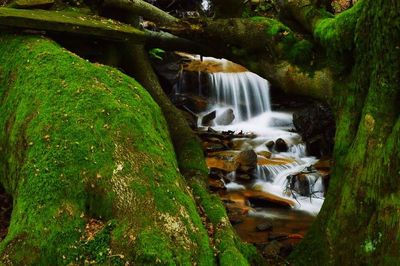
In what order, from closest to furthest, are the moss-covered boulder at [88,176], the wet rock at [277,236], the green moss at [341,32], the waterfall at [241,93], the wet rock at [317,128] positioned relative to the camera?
the moss-covered boulder at [88,176] < the green moss at [341,32] < the wet rock at [277,236] < the wet rock at [317,128] < the waterfall at [241,93]

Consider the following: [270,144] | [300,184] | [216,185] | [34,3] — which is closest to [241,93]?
[270,144]

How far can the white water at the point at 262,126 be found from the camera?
9.44 metres

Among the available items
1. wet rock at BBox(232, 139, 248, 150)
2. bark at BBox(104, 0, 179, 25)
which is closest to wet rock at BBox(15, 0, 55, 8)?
bark at BBox(104, 0, 179, 25)

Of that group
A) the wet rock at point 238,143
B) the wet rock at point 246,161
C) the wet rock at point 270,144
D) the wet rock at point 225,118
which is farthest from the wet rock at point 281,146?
the wet rock at point 225,118

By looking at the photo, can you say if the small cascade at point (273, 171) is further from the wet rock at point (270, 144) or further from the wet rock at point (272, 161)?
the wet rock at point (270, 144)

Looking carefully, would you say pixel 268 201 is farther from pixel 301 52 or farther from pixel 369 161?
pixel 369 161

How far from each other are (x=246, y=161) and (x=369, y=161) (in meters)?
5.72

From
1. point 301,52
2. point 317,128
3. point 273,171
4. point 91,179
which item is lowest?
point 273,171

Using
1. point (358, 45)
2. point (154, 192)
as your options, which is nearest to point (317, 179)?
point (358, 45)

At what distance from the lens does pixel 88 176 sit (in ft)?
12.4

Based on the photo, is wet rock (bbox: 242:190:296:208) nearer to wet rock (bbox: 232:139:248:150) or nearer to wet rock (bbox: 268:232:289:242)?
wet rock (bbox: 268:232:289:242)

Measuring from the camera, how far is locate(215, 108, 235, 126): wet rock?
45.0 ft

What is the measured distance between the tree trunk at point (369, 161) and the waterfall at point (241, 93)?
9.26m

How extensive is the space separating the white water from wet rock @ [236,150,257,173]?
8.6 inches
